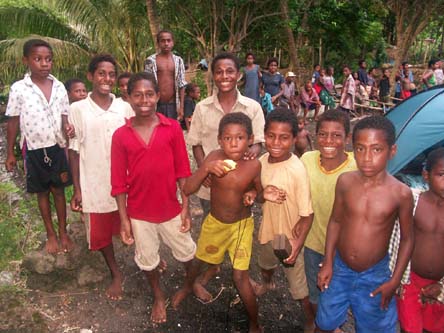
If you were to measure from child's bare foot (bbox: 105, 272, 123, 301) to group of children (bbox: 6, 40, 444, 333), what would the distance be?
1 cm

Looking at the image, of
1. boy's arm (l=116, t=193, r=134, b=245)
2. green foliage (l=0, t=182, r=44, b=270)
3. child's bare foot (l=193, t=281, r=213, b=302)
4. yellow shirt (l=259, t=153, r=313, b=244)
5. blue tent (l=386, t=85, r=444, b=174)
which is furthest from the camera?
blue tent (l=386, t=85, r=444, b=174)

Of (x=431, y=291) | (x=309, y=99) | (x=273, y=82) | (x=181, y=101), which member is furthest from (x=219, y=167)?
(x=309, y=99)

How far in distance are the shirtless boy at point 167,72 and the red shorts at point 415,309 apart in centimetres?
346

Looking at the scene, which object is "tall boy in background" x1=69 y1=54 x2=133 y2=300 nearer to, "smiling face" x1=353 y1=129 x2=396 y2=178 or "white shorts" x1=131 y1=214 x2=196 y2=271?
"white shorts" x1=131 y1=214 x2=196 y2=271

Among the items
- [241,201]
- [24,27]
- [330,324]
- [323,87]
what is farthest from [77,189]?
[323,87]

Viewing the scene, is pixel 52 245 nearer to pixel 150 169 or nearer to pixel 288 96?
pixel 150 169

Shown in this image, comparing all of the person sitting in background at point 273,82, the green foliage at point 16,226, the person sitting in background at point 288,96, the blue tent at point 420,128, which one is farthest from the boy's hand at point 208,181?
the person sitting in background at point 288,96

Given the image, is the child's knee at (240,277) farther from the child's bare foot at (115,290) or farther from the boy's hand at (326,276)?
the child's bare foot at (115,290)

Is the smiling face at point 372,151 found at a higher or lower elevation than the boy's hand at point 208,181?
higher

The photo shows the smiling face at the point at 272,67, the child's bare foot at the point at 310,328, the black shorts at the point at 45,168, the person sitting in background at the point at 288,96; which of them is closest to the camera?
the child's bare foot at the point at 310,328

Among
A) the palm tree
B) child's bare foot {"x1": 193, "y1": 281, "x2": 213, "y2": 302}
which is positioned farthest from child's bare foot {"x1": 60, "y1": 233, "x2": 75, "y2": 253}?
the palm tree

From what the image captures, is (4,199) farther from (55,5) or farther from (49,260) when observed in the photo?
(55,5)

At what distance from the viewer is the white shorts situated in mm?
2645

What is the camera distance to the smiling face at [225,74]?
9.35 feet
